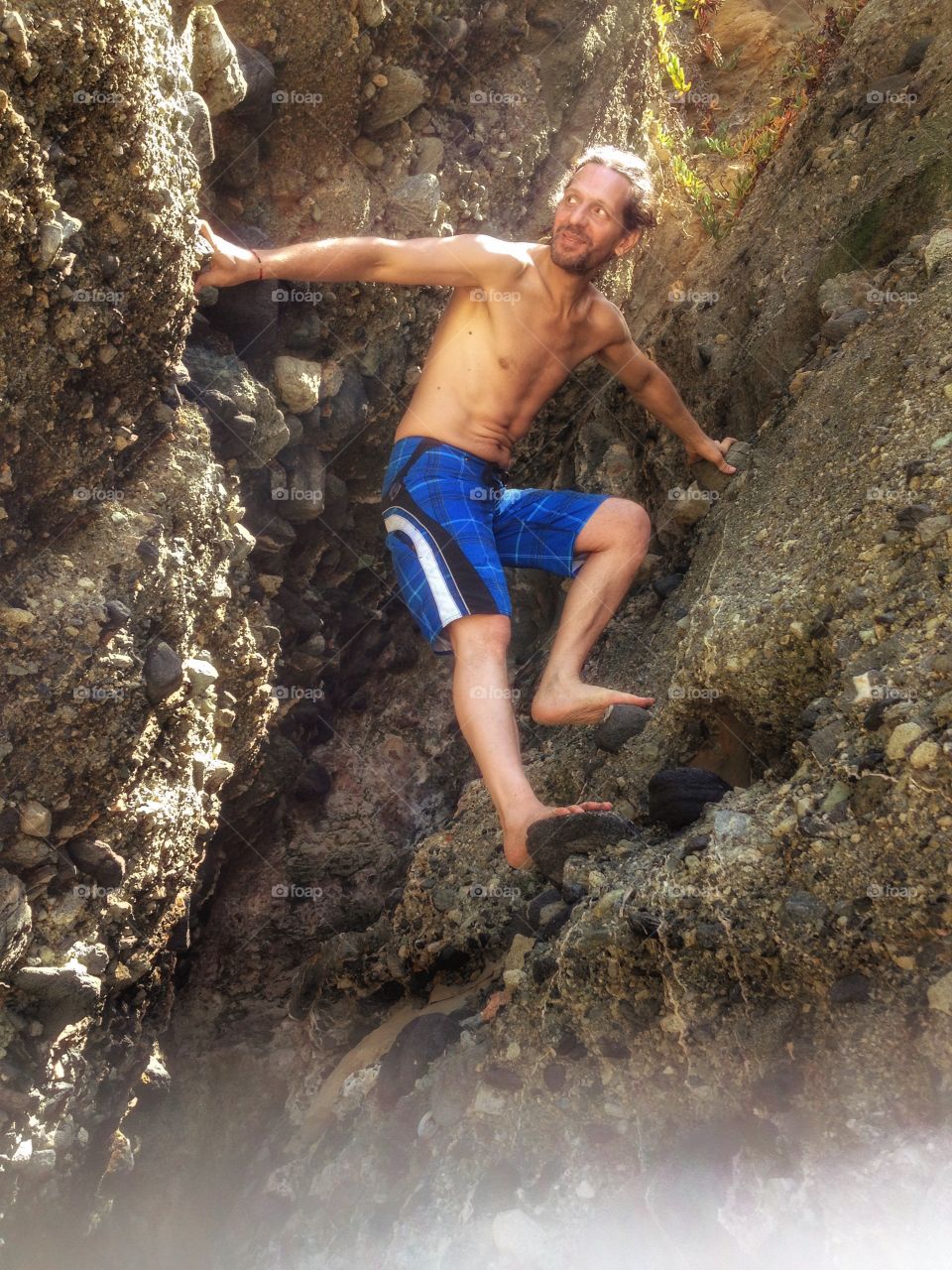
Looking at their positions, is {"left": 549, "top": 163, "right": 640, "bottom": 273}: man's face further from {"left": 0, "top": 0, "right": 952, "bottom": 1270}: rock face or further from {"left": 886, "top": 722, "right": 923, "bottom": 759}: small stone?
{"left": 886, "top": 722, "right": 923, "bottom": 759}: small stone

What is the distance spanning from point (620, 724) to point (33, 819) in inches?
57.5

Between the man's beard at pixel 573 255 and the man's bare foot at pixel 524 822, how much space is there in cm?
151

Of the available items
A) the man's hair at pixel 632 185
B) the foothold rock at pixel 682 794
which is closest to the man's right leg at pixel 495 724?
the foothold rock at pixel 682 794

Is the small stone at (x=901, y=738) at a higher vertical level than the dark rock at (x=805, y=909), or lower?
higher

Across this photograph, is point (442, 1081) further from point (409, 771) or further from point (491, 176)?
point (491, 176)

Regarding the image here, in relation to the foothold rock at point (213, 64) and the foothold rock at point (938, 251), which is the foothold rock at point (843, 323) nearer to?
the foothold rock at point (938, 251)

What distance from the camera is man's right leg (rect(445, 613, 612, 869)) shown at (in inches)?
101

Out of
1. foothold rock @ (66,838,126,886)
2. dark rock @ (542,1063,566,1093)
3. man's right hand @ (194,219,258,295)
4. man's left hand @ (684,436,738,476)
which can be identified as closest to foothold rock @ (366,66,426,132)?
man's right hand @ (194,219,258,295)

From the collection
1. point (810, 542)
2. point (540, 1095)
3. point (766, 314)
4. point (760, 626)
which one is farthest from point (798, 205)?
point (540, 1095)

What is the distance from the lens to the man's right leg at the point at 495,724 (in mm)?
2559

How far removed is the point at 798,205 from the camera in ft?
11.6

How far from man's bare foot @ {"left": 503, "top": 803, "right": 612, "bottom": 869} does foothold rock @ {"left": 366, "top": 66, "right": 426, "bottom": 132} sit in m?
2.19

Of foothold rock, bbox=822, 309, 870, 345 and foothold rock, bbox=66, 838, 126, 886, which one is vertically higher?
foothold rock, bbox=822, 309, 870, 345

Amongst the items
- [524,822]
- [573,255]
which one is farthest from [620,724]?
[573,255]
